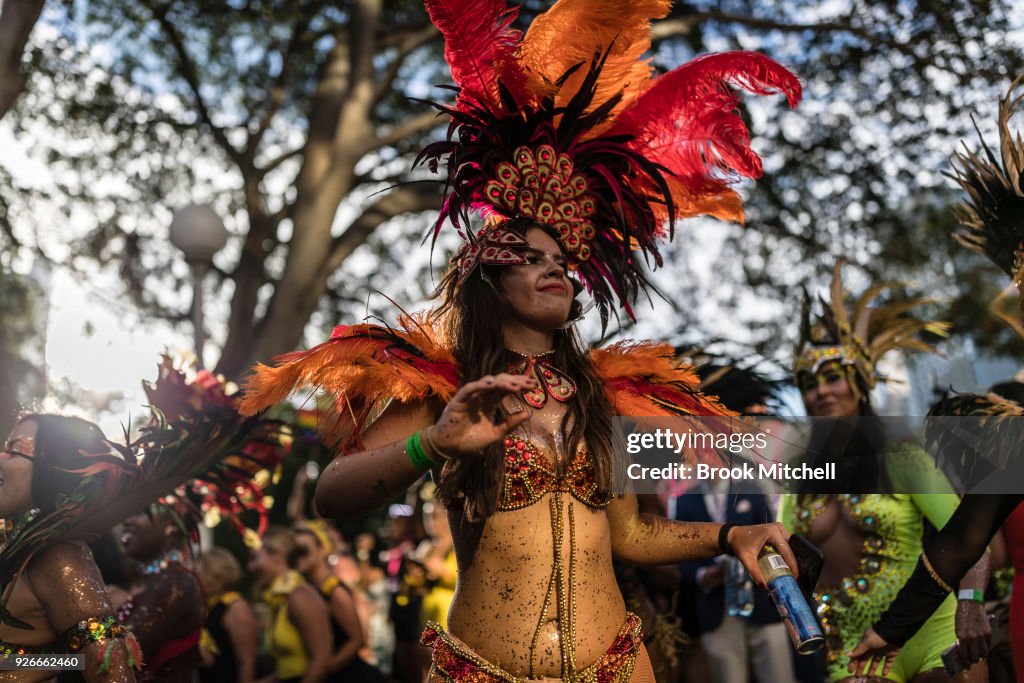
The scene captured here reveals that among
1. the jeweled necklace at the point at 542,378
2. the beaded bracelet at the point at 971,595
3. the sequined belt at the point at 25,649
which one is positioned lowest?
the sequined belt at the point at 25,649

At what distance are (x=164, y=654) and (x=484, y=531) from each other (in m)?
3.07

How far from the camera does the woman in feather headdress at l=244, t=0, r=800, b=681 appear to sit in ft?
9.53

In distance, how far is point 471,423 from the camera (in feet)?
8.36

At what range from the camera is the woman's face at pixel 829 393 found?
5531 mm

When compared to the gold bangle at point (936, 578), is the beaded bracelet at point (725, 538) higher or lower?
higher

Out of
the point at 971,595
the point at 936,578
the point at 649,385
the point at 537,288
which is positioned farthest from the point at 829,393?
the point at 537,288

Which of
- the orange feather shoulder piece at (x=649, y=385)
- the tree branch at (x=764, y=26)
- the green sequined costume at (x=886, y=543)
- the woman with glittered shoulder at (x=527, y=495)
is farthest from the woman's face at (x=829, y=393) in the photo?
the tree branch at (x=764, y=26)

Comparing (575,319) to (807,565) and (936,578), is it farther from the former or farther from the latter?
(936,578)

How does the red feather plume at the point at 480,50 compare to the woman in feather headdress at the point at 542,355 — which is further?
the red feather plume at the point at 480,50

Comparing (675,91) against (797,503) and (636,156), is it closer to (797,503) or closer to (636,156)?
(636,156)

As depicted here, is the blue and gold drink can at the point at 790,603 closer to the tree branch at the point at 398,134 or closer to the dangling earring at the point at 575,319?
the dangling earring at the point at 575,319

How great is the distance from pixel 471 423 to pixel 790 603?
101cm

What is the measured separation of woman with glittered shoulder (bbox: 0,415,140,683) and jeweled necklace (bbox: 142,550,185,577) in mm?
1751

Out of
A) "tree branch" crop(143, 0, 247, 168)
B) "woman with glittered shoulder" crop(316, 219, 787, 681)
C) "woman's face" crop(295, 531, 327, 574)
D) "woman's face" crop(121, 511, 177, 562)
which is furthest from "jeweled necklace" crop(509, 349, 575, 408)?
"tree branch" crop(143, 0, 247, 168)
